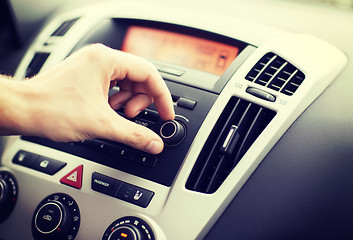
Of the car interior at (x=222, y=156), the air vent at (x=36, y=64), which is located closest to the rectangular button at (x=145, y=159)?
the car interior at (x=222, y=156)

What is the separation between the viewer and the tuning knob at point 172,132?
0.74 m

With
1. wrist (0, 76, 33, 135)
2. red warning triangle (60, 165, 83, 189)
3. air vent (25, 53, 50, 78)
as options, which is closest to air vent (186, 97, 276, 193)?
red warning triangle (60, 165, 83, 189)

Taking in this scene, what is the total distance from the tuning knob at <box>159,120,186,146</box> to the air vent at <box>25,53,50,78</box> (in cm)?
44

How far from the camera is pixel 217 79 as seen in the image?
0.86 metres

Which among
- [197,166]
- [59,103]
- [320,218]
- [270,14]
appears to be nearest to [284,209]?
[320,218]

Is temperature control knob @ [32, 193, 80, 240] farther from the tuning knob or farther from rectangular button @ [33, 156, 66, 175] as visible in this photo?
the tuning knob

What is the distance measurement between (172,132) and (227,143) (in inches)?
4.7

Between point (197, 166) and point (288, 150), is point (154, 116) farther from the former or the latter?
point (288, 150)

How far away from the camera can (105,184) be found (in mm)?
727

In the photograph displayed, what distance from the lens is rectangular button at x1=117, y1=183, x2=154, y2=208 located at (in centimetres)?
70

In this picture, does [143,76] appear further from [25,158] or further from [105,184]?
[25,158]

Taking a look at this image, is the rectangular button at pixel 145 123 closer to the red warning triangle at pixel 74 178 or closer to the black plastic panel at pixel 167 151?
the black plastic panel at pixel 167 151

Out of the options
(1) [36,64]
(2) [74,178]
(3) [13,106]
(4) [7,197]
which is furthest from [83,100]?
(1) [36,64]

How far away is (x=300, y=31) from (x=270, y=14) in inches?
4.5
